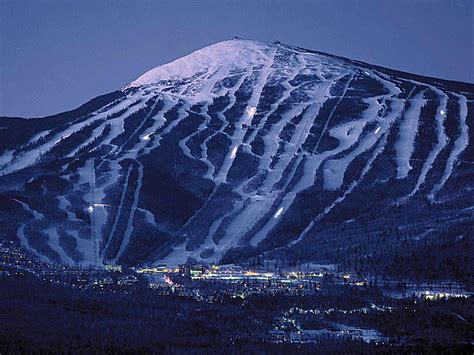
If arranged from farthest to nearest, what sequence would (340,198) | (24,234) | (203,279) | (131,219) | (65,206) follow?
(340,198), (65,206), (131,219), (24,234), (203,279)

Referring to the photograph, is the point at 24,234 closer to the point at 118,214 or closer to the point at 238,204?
the point at 118,214

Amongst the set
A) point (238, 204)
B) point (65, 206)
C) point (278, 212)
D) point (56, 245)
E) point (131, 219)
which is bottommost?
point (56, 245)

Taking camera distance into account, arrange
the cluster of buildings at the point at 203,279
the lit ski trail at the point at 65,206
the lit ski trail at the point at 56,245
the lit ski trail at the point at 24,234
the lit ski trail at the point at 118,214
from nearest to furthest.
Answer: the cluster of buildings at the point at 203,279, the lit ski trail at the point at 56,245, the lit ski trail at the point at 24,234, the lit ski trail at the point at 118,214, the lit ski trail at the point at 65,206

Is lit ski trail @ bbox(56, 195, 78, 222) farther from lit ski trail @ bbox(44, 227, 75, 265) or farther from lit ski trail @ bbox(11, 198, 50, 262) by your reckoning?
lit ski trail @ bbox(44, 227, 75, 265)

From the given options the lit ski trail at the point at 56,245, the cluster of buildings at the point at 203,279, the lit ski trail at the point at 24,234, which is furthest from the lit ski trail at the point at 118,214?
the lit ski trail at the point at 24,234

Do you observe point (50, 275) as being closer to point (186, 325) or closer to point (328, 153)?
point (186, 325)

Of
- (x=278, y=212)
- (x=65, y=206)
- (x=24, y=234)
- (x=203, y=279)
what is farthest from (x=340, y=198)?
(x=24, y=234)

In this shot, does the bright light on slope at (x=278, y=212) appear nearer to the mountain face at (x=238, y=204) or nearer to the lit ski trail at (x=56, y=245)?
the mountain face at (x=238, y=204)

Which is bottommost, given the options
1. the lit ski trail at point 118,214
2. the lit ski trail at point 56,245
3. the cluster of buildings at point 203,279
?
the cluster of buildings at point 203,279

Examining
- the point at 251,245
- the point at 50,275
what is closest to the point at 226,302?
the point at 50,275

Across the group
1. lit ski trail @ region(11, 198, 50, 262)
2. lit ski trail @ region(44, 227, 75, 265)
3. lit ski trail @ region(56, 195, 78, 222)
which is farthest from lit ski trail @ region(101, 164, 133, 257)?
lit ski trail @ region(11, 198, 50, 262)

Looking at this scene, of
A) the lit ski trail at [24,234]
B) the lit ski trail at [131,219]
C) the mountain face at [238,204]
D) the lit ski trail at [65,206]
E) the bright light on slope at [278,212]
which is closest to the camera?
the lit ski trail at [24,234]

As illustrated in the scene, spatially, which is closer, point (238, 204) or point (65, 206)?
point (65, 206)

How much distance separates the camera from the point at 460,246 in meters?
142
